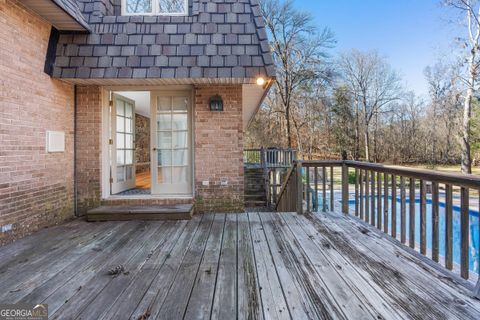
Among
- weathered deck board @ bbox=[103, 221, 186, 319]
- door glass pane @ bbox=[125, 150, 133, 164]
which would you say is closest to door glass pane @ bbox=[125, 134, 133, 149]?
door glass pane @ bbox=[125, 150, 133, 164]

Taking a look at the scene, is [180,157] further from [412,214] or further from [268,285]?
[412,214]

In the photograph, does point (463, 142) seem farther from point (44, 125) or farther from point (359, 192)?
point (44, 125)

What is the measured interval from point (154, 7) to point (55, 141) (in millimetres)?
2624

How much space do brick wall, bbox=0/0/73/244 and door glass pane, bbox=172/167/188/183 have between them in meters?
1.66

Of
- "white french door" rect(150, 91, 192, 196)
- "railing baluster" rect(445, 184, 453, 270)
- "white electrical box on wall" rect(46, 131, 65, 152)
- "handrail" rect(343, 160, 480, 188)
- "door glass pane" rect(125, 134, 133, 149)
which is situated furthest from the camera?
"door glass pane" rect(125, 134, 133, 149)

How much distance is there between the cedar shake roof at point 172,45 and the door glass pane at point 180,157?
1.40 meters

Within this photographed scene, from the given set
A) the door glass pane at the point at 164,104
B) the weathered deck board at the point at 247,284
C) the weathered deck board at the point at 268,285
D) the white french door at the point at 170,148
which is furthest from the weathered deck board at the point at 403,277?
the door glass pane at the point at 164,104

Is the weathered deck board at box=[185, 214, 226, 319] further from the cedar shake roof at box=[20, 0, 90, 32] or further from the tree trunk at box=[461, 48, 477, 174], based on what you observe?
the tree trunk at box=[461, 48, 477, 174]

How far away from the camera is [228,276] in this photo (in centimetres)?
218

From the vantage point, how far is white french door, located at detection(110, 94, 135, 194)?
465cm

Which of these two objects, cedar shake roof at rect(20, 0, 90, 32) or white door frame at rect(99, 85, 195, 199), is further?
white door frame at rect(99, 85, 195, 199)

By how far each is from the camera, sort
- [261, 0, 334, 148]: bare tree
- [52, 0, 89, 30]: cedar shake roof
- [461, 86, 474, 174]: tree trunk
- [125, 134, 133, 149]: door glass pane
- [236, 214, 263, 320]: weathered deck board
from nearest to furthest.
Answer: [236, 214, 263, 320]: weathered deck board → [52, 0, 89, 30]: cedar shake roof → [125, 134, 133, 149]: door glass pane → [461, 86, 474, 174]: tree trunk → [261, 0, 334, 148]: bare tree

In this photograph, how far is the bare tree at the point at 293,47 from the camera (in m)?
16.2

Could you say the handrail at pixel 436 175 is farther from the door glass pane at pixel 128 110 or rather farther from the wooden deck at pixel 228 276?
the door glass pane at pixel 128 110
